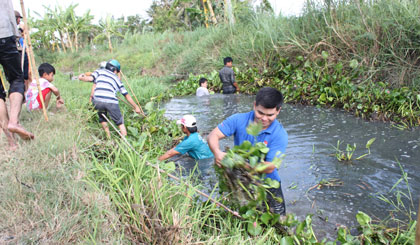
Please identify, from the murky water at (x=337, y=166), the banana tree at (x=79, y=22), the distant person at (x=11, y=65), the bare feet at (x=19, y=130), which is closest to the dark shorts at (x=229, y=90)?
the murky water at (x=337, y=166)

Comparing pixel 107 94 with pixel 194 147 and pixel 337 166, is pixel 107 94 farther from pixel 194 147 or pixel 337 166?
pixel 337 166

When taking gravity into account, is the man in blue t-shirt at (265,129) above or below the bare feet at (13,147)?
above

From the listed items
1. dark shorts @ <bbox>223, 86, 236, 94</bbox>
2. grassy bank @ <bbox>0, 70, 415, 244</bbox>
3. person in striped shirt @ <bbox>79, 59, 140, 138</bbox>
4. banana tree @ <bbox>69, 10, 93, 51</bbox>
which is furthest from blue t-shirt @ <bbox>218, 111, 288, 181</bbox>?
banana tree @ <bbox>69, 10, 93, 51</bbox>

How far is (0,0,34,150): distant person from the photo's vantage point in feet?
10.4

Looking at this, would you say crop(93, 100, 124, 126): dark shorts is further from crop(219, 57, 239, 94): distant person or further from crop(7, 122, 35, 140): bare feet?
crop(219, 57, 239, 94): distant person

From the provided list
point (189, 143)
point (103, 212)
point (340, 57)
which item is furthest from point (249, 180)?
point (340, 57)

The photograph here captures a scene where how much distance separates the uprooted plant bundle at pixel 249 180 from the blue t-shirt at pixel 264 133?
43cm

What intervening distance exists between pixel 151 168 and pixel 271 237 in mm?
1167

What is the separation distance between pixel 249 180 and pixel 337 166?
244 centimetres

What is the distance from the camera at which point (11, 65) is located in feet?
10.9

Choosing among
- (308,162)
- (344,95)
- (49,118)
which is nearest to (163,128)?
(49,118)

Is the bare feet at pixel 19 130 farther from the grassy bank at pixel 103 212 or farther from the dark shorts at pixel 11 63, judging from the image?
the dark shorts at pixel 11 63

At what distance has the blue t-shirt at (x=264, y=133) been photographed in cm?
263

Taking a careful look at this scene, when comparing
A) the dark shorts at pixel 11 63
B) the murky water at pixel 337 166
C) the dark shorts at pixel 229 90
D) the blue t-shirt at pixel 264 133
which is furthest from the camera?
the dark shorts at pixel 229 90
